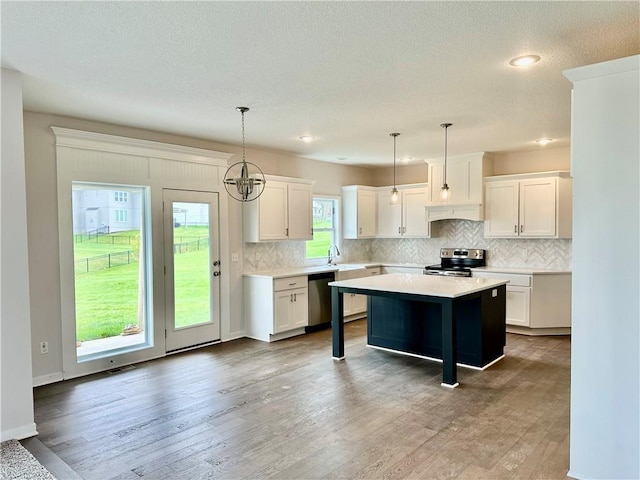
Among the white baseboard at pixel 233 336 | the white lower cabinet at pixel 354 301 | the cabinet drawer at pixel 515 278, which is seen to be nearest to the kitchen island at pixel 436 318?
the cabinet drawer at pixel 515 278

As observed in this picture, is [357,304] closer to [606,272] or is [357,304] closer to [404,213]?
[404,213]

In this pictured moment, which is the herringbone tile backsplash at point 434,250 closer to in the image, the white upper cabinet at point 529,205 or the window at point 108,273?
the white upper cabinet at point 529,205

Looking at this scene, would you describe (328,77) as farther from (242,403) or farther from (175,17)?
(242,403)

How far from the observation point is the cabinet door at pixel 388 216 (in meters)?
7.57

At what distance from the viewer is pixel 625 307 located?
2.37 meters

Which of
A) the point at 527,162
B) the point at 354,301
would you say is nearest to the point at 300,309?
the point at 354,301

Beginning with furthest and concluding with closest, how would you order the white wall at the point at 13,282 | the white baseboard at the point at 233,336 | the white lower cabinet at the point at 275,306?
the white baseboard at the point at 233,336 → the white lower cabinet at the point at 275,306 → the white wall at the point at 13,282

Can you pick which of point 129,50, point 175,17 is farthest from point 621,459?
point 129,50

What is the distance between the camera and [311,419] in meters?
3.37

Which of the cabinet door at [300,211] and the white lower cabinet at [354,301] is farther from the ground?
the cabinet door at [300,211]

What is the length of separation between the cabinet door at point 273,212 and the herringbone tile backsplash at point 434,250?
0.33 metres

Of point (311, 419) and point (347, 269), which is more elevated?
point (347, 269)

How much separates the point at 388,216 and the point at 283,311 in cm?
293

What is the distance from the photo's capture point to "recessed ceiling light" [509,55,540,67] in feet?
9.41
